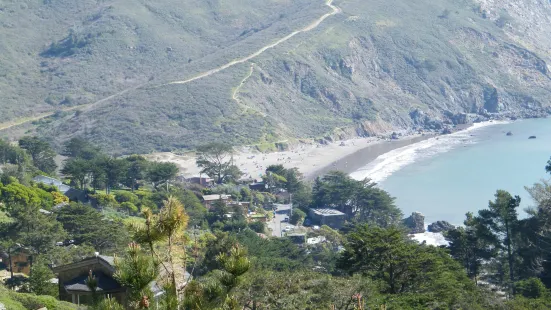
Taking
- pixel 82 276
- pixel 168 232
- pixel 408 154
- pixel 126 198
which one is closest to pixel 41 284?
pixel 82 276

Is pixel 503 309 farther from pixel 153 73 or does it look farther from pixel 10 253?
pixel 153 73

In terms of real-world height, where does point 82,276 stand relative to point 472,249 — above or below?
above

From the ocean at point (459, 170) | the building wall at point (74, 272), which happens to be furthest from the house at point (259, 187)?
the building wall at point (74, 272)

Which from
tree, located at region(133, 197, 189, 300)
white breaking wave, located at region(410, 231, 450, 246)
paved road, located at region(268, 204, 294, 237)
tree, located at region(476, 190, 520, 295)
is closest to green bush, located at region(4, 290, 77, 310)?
tree, located at region(133, 197, 189, 300)

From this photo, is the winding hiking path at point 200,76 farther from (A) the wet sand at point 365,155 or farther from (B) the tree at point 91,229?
(B) the tree at point 91,229

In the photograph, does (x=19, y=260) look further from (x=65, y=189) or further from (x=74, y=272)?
(x=65, y=189)

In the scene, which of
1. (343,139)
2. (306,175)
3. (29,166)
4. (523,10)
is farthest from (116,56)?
(523,10)
